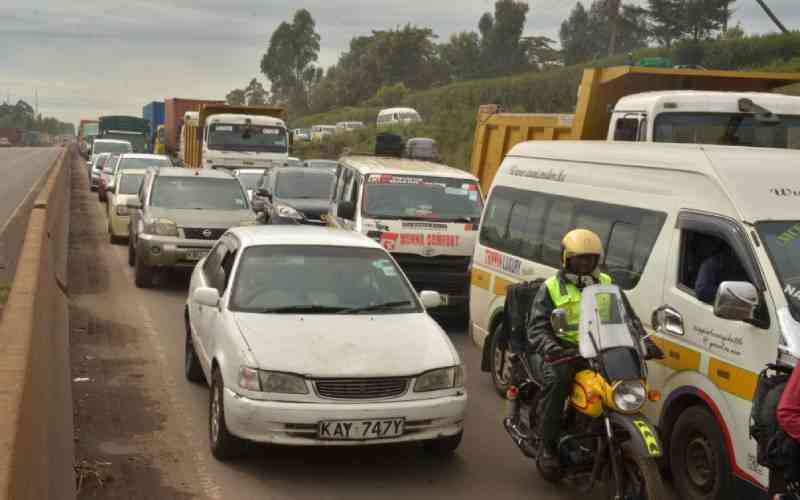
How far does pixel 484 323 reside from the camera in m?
9.58

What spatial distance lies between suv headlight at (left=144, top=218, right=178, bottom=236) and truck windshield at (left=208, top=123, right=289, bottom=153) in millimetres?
13169

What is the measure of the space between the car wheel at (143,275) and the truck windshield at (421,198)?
12.7 ft

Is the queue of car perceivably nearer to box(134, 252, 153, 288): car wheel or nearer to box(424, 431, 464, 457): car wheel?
box(424, 431, 464, 457): car wheel

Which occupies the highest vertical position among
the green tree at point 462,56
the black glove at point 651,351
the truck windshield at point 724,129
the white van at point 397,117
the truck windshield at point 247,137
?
the green tree at point 462,56

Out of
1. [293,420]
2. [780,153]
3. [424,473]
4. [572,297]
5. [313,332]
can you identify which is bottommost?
[424,473]

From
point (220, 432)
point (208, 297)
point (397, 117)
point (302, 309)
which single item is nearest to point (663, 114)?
point (302, 309)

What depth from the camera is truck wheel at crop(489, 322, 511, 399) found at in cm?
911

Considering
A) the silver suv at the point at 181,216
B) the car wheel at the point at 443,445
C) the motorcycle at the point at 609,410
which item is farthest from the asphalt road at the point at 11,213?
the motorcycle at the point at 609,410

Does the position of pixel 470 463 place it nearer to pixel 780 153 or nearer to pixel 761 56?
pixel 780 153

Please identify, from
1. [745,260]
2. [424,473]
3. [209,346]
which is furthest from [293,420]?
[745,260]

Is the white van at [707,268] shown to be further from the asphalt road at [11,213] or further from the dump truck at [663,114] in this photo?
the asphalt road at [11,213]

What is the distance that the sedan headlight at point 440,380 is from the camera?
6789 mm

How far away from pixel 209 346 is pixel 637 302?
10.1 ft

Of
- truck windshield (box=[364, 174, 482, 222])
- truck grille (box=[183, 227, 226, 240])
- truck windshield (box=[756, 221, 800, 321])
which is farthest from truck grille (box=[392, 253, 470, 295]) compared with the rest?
truck windshield (box=[756, 221, 800, 321])
